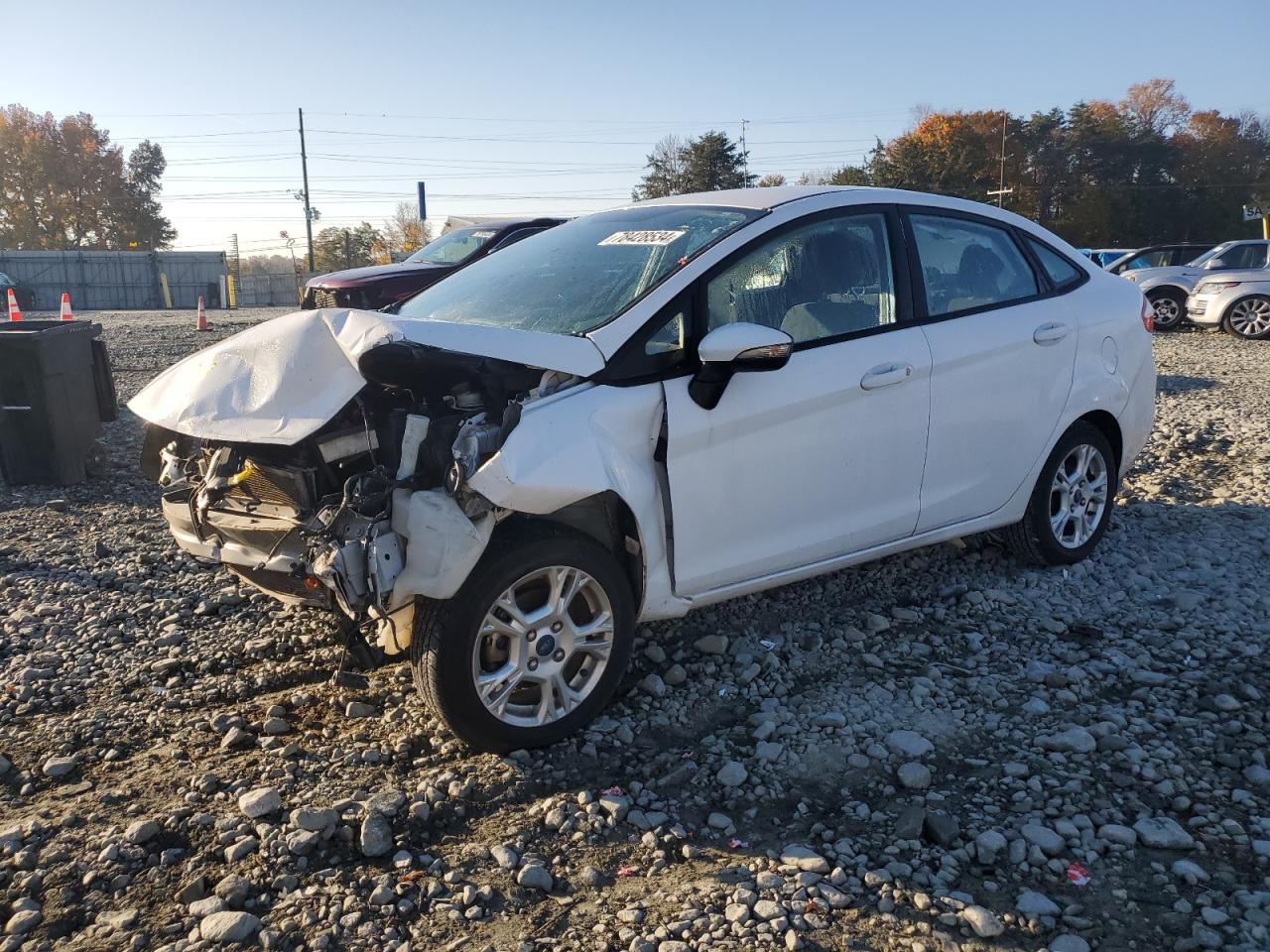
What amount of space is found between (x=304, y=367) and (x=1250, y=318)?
1661cm

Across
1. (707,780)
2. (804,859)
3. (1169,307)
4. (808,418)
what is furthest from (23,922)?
(1169,307)

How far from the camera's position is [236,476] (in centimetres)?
358

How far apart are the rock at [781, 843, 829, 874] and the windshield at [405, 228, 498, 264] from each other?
12.2 metres

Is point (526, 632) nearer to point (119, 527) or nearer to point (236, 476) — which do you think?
point (236, 476)

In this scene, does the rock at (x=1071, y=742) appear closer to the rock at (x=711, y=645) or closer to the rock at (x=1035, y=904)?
the rock at (x=1035, y=904)

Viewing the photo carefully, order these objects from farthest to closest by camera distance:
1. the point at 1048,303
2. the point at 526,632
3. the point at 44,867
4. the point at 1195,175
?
the point at 1195,175 → the point at 1048,303 → the point at 526,632 → the point at 44,867

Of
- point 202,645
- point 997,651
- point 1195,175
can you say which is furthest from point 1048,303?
point 1195,175

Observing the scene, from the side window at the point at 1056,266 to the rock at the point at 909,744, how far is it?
258 cm

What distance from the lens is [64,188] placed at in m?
66.8

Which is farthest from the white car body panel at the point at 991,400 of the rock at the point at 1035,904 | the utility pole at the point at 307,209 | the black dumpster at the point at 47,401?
the utility pole at the point at 307,209

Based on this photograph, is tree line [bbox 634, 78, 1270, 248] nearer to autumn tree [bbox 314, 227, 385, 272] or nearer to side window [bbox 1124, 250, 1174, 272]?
autumn tree [bbox 314, 227, 385, 272]

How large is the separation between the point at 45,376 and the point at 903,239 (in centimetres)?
583

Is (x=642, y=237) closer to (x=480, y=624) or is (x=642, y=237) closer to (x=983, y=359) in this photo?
(x=983, y=359)

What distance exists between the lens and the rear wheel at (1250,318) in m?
15.6
